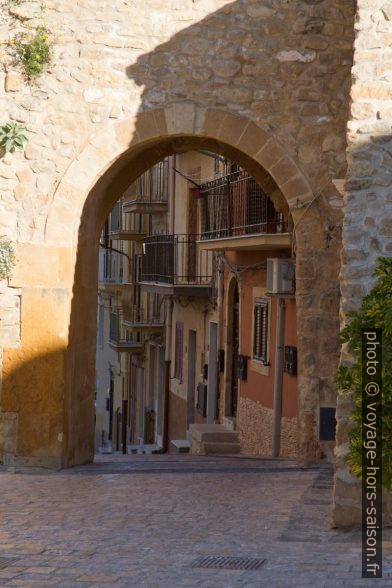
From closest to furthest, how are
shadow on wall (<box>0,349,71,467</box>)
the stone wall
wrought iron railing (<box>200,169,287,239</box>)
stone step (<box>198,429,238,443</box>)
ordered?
1. the stone wall
2. shadow on wall (<box>0,349,71,467</box>)
3. wrought iron railing (<box>200,169,287,239</box>)
4. stone step (<box>198,429,238,443</box>)

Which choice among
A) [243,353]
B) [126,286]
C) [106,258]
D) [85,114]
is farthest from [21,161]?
[106,258]

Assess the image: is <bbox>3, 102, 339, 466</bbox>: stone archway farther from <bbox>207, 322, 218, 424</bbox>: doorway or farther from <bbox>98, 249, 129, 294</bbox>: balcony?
<bbox>98, 249, 129, 294</bbox>: balcony

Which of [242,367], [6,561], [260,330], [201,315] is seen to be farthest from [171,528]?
[201,315]

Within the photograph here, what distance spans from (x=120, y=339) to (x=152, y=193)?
5.39 metres

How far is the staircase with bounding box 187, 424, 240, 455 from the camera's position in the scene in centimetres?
1630

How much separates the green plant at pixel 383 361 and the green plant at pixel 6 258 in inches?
188

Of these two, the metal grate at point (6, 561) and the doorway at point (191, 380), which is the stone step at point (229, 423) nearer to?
the doorway at point (191, 380)

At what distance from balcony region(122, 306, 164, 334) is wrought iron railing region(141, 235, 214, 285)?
246 cm

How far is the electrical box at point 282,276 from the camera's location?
1372 cm

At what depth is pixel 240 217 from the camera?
1783cm

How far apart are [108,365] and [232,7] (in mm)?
25068

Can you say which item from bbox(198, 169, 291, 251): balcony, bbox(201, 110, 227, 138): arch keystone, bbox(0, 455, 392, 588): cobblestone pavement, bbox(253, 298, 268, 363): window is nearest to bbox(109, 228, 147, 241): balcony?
bbox(198, 169, 291, 251): balcony

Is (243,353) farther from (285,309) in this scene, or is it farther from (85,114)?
(85,114)

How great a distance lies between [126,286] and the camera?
30.7 metres
